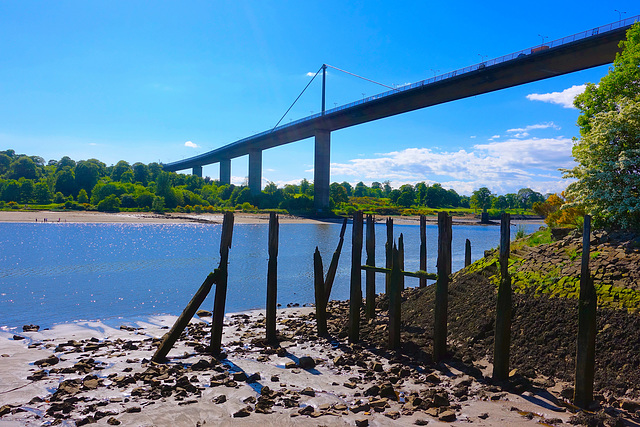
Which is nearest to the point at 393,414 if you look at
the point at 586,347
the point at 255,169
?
the point at 586,347

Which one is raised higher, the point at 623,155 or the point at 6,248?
the point at 623,155

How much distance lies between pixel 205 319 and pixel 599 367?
12358mm

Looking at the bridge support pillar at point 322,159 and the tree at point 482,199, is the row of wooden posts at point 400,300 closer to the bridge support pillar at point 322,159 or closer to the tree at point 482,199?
the bridge support pillar at point 322,159

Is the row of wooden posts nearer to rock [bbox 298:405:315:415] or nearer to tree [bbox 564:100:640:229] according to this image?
rock [bbox 298:405:315:415]

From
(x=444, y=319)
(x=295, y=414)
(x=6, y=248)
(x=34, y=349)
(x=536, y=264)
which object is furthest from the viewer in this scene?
(x=6, y=248)

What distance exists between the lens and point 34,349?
11305 mm

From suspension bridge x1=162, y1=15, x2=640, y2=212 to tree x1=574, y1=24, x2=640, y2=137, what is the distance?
3279 cm

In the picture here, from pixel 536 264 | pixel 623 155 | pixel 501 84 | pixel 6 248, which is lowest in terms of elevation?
pixel 6 248

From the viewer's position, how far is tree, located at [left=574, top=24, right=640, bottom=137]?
15430 mm

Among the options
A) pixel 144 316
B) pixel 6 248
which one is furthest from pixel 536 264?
pixel 6 248

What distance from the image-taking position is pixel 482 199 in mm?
177625

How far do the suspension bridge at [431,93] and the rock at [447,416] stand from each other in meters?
48.2

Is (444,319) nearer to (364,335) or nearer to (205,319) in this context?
(364,335)

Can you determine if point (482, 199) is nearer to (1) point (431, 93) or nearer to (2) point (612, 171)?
(1) point (431, 93)
